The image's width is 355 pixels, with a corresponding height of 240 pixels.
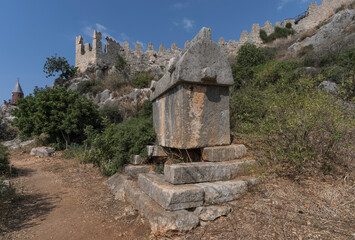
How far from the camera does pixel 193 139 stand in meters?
3.34

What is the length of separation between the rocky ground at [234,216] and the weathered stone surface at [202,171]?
38 cm

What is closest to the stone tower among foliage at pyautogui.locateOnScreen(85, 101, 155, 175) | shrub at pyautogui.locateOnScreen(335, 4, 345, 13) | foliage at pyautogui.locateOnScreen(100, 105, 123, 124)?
foliage at pyautogui.locateOnScreen(100, 105, 123, 124)

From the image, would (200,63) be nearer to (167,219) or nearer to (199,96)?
(199,96)

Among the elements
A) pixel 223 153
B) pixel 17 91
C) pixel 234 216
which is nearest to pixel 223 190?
pixel 234 216

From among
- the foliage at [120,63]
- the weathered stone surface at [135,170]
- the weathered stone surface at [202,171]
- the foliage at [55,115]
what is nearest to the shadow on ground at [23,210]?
the weathered stone surface at [135,170]

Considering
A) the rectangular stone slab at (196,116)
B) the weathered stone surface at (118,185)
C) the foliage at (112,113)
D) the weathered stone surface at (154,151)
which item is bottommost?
the weathered stone surface at (118,185)

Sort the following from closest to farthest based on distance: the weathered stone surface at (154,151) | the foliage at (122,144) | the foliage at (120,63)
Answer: the weathered stone surface at (154,151) < the foliage at (122,144) < the foliage at (120,63)

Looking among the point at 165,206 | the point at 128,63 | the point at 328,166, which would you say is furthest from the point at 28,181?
the point at 128,63

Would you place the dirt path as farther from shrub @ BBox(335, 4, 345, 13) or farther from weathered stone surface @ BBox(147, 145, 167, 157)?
shrub @ BBox(335, 4, 345, 13)

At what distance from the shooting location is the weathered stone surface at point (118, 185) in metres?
3.82

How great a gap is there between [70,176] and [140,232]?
3.99 metres

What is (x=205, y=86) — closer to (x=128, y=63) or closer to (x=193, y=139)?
(x=193, y=139)

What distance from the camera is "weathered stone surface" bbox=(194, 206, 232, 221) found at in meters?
2.38

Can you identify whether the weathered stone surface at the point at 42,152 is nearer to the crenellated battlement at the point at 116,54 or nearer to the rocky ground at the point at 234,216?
the rocky ground at the point at 234,216
